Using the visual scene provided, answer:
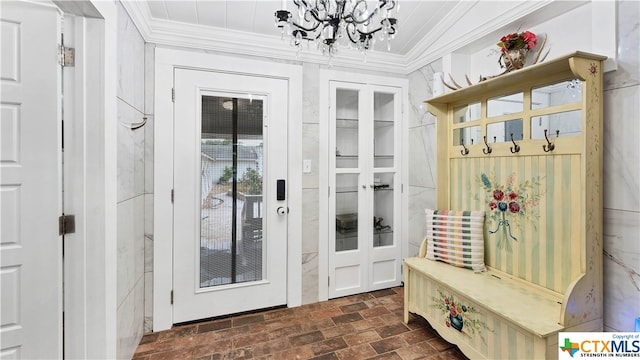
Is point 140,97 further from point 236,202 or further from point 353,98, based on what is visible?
point 353,98

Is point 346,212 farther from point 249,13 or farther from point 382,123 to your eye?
point 249,13

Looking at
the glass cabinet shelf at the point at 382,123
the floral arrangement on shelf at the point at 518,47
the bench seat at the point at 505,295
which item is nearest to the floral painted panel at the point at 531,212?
the bench seat at the point at 505,295

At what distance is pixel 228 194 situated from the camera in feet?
7.54

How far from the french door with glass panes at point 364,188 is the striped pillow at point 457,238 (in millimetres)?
677

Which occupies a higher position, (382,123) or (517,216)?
(382,123)

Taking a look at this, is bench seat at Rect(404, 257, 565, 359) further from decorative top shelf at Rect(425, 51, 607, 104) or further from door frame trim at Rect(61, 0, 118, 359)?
door frame trim at Rect(61, 0, 118, 359)

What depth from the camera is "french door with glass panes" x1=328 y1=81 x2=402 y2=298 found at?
261 centimetres

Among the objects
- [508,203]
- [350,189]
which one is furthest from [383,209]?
[508,203]

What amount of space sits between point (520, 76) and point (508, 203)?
80 centimetres

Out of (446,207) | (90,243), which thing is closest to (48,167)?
(90,243)

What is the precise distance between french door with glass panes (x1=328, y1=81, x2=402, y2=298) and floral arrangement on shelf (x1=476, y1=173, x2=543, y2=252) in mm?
952

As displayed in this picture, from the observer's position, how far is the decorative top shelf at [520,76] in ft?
4.42

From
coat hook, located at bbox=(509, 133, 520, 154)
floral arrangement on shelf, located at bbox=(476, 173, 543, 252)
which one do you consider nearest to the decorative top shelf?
coat hook, located at bbox=(509, 133, 520, 154)

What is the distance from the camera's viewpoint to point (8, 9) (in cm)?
113
